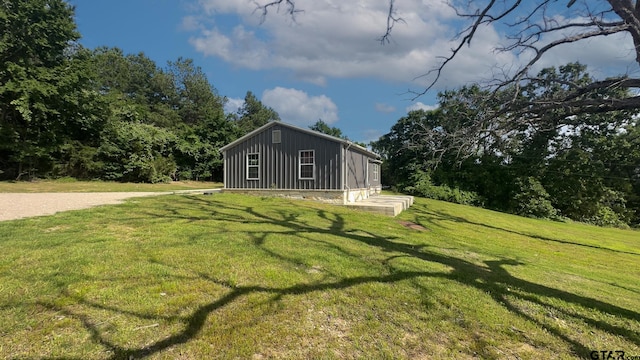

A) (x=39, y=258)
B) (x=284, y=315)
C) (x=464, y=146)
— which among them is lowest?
(x=284, y=315)

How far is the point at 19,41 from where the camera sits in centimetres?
1848

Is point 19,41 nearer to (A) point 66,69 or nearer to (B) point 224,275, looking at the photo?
(A) point 66,69

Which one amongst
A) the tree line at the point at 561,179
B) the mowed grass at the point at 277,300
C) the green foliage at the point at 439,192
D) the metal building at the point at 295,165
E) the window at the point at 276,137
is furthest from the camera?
the green foliage at the point at 439,192

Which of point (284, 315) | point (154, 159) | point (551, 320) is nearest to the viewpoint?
point (284, 315)

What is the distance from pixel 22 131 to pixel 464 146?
2517 centimetres

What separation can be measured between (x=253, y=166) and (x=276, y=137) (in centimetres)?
190

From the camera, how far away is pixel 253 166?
50.3ft

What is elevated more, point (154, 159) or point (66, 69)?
point (66, 69)

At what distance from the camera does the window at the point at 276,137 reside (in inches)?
576

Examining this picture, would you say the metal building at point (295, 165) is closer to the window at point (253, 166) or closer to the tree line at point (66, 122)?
→ the window at point (253, 166)

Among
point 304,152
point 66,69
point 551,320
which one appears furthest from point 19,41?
point 551,320

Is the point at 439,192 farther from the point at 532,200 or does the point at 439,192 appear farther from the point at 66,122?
the point at 66,122

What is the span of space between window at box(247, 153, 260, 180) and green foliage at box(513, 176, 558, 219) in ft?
59.4

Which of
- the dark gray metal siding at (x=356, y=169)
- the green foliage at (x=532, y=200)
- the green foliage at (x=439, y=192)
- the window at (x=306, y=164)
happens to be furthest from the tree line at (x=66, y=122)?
the green foliage at (x=532, y=200)
